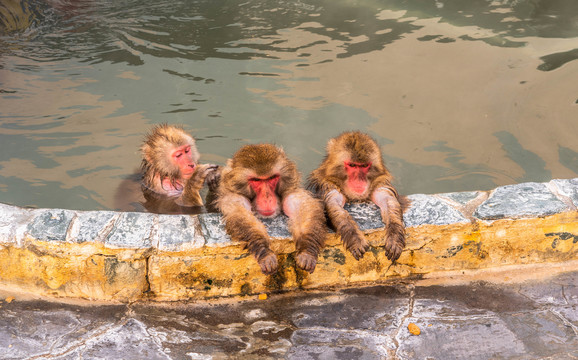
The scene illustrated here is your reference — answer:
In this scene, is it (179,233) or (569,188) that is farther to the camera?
(569,188)

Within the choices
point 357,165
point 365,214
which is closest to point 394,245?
point 365,214

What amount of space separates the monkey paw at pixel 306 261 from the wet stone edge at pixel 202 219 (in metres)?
0.26

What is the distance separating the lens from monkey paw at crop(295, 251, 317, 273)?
398 cm

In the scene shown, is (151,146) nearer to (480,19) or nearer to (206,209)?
(206,209)

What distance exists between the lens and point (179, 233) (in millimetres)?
4148

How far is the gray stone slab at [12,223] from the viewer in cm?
409

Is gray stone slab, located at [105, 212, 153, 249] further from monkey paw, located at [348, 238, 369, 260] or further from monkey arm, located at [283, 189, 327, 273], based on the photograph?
monkey paw, located at [348, 238, 369, 260]

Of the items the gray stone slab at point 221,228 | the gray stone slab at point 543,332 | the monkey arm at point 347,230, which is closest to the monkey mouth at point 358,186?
the monkey arm at point 347,230

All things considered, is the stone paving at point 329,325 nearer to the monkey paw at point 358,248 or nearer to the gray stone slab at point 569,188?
the monkey paw at point 358,248

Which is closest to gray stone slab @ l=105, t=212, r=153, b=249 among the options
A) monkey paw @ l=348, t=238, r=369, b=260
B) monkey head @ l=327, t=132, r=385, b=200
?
monkey paw @ l=348, t=238, r=369, b=260

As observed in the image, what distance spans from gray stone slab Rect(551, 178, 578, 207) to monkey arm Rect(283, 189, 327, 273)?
192 cm

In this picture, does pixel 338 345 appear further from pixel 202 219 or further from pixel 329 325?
pixel 202 219

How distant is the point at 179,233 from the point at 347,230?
1.21 m

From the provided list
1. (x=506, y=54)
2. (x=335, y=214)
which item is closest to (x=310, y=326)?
(x=335, y=214)
